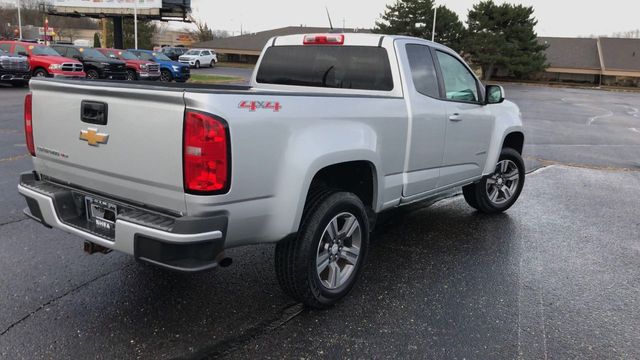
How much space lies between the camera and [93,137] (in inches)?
123

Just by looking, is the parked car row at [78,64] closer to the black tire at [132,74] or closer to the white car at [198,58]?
the black tire at [132,74]

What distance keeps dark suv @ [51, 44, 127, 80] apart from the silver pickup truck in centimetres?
2175

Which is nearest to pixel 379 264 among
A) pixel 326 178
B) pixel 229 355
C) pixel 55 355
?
pixel 326 178

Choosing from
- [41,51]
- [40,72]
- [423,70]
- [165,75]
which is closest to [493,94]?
[423,70]

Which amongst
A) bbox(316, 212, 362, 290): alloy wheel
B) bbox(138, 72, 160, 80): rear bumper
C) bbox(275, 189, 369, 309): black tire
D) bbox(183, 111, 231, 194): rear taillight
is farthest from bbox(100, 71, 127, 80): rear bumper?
bbox(183, 111, 231, 194): rear taillight

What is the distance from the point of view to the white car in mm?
48375

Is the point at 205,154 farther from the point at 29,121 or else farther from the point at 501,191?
the point at 501,191

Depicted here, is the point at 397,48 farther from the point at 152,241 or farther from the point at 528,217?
the point at 528,217

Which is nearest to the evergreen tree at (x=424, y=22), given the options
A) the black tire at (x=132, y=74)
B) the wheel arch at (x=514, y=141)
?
the black tire at (x=132, y=74)

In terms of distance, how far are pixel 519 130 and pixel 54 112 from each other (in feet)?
16.2

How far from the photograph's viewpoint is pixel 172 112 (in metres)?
2.79

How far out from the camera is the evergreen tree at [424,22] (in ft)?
170

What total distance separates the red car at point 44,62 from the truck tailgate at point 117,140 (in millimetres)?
18939

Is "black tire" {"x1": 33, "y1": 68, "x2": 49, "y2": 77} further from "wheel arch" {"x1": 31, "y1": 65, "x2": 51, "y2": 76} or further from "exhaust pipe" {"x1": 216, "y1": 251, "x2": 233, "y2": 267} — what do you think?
"exhaust pipe" {"x1": 216, "y1": 251, "x2": 233, "y2": 267}
